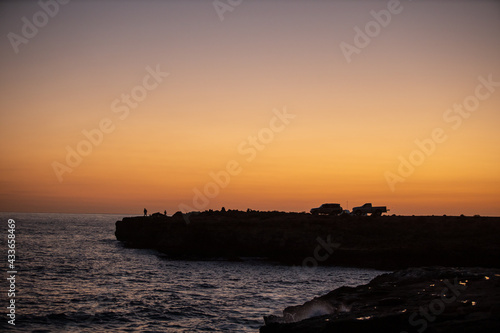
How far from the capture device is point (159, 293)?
31922 mm

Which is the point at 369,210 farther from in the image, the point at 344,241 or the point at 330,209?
the point at 344,241

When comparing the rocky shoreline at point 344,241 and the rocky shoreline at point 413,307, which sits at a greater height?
the rocky shoreline at point 413,307

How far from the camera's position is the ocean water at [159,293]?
22.5 m

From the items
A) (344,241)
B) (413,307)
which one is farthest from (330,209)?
(413,307)

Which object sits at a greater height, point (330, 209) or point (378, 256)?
point (330, 209)

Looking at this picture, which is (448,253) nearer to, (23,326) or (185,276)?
(185,276)

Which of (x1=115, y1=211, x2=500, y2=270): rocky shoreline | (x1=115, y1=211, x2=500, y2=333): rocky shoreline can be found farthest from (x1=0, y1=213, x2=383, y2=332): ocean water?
(x1=115, y1=211, x2=500, y2=333): rocky shoreline

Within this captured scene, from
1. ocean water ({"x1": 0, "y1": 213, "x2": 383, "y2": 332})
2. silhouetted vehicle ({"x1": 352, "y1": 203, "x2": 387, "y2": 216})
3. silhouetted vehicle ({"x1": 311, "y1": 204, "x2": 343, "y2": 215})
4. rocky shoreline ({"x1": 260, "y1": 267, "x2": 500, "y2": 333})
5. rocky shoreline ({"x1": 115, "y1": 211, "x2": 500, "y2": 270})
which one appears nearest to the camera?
rocky shoreline ({"x1": 260, "y1": 267, "x2": 500, "y2": 333})

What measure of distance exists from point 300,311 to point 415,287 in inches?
203

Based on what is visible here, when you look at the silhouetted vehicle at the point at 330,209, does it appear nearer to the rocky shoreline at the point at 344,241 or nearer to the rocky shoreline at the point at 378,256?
the rocky shoreline at the point at 344,241

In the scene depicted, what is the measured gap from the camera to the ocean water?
22500mm

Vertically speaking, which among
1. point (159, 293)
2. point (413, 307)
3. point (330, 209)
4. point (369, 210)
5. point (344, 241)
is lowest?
point (159, 293)

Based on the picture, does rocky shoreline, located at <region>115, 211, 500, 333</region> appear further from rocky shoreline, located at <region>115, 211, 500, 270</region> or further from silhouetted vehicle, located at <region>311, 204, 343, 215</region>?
silhouetted vehicle, located at <region>311, 204, 343, 215</region>

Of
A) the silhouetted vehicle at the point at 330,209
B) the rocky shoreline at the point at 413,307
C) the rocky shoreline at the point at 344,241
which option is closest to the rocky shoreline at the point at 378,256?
the rocky shoreline at the point at 413,307
